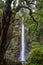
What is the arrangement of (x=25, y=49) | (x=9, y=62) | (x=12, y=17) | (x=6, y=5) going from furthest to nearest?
(x=25, y=49)
(x=9, y=62)
(x=12, y=17)
(x=6, y=5)

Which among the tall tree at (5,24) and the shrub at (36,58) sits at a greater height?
the tall tree at (5,24)

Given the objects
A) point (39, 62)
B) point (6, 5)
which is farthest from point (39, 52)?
point (6, 5)

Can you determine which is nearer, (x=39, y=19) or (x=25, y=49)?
(x=39, y=19)

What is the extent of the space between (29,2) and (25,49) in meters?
6.26

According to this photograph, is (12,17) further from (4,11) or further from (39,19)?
(39,19)

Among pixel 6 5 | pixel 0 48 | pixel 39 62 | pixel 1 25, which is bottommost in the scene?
pixel 39 62

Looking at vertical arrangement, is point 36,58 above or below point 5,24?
below

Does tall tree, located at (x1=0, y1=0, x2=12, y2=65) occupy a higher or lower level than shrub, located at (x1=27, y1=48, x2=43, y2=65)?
higher

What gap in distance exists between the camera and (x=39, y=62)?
6.30 metres

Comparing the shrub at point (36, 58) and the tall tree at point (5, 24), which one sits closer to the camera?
the tall tree at point (5, 24)

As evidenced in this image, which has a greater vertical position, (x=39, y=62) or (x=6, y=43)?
(x=6, y=43)

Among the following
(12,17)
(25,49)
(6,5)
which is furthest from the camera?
(25,49)

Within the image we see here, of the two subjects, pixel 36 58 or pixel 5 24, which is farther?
pixel 36 58

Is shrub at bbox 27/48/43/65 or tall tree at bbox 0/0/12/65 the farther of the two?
shrub at bbox 27/48/43/65
